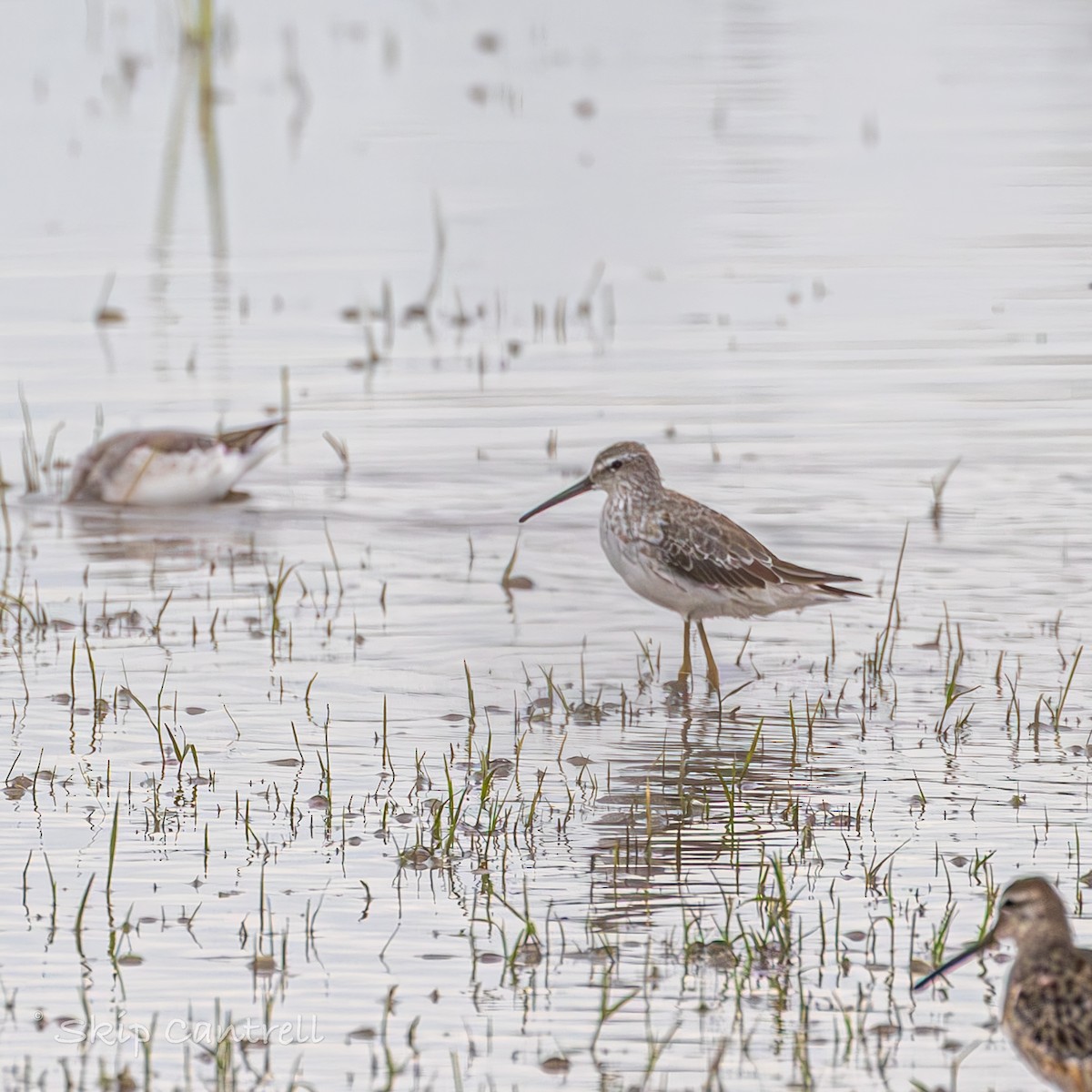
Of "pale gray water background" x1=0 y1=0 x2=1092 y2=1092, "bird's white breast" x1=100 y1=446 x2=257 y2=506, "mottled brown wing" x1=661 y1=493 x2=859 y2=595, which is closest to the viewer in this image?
"pale gray water background" x1=0 y1=0 x2=1092 y2=1092

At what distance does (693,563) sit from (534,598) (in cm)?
171

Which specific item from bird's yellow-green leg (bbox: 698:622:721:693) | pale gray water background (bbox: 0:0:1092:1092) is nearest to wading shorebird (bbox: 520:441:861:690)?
bird's yellow-green leg (bbox: 698:622:721:693)

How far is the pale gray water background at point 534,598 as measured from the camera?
19.3ft

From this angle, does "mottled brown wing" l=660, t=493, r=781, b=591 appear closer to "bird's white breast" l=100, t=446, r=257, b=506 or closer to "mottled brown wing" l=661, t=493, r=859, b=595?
"mottled brown wing" l=661, t=493, r=859, b=595

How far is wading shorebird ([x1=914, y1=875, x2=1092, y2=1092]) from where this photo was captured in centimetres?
461

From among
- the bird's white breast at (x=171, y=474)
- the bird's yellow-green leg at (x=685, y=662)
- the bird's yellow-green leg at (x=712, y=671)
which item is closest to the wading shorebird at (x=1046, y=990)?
the bird's yellow-green leg at (x=712, y=671)

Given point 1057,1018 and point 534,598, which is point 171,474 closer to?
point 534,598

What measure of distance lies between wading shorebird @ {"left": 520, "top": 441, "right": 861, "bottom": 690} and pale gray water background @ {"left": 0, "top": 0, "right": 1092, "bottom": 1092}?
1.08 feet

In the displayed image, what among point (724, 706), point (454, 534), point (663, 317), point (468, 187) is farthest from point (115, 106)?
point (724, 706)

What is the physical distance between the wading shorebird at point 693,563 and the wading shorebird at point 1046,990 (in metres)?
4.08

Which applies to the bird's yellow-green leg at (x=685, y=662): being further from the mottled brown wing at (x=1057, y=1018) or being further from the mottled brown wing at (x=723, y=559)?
the mottled brown wing at (x=1057, y=1018)

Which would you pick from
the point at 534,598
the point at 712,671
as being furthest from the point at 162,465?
the point at 712,671

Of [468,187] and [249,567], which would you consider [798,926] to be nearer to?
[249,567]

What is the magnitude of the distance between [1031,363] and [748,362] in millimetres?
2083
